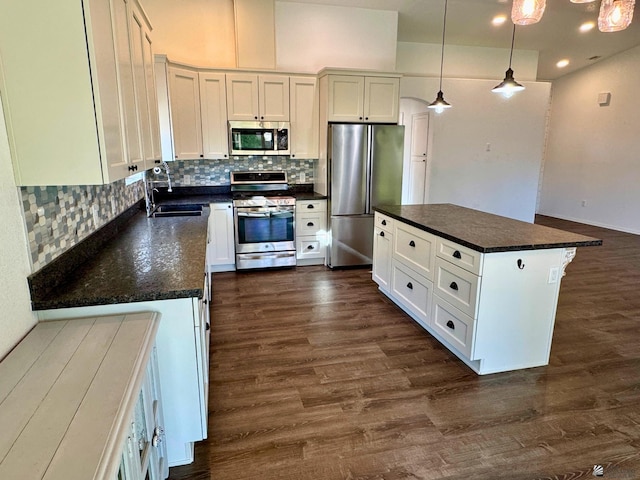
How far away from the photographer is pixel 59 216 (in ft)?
6.10

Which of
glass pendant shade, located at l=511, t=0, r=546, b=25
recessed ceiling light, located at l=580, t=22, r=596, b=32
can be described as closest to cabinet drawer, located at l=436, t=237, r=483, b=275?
glass pendant shade, located at l=511, t=0, r=546, b=25

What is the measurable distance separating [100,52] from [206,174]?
353 cm

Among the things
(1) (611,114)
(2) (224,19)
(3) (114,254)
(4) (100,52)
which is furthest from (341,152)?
(1) (611,114)

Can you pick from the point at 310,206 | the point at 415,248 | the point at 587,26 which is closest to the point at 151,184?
the point at 310,206

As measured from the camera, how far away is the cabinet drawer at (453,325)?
8.57 feet

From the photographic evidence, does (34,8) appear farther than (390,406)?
No

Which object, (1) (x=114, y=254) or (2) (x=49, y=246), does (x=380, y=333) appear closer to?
(1) (x=114, y=254)

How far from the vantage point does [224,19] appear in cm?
468

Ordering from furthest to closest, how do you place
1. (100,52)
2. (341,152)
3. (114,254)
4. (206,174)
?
(206,174)
(341,152)
(114,254)
(100,52)

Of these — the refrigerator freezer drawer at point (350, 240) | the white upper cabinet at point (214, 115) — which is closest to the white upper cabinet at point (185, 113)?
the white upper cabinet at point (214, 115)

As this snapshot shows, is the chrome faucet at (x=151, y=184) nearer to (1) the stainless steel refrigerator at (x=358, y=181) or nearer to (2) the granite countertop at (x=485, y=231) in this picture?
(1) the stainless steel refrigerator at (x=358, y=181)

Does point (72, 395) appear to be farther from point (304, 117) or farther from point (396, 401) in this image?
point (304, 117)

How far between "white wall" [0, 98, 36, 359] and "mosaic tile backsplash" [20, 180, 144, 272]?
71 millimetres

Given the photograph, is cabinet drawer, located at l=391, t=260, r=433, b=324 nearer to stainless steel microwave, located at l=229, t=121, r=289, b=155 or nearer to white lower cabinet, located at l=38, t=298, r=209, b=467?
white lower cabinet, located at l=38, t=298, r=209, b=467
